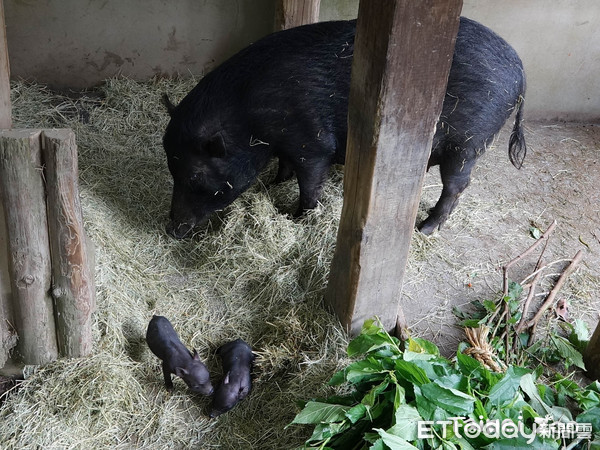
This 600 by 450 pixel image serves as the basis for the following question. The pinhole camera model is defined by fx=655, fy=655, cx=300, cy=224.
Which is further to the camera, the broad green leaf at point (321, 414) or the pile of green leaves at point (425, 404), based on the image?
the broad green leaf at point (321, 414)

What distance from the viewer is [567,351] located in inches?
148

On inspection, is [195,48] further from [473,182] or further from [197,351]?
[197,351]

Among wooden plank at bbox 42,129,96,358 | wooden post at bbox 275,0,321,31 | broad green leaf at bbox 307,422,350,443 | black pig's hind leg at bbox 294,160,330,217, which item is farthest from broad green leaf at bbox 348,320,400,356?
wooden post at bbox 275,0,321,31

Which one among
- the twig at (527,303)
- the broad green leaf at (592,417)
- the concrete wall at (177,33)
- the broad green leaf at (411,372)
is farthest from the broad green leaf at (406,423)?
the concrete wall at (177,33)

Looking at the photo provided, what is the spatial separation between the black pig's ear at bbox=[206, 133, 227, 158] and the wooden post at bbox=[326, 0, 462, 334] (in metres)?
1.24

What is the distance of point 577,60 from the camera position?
21.4 feet

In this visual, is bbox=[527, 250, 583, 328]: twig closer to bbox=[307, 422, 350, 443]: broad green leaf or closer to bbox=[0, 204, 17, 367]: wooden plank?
bbox=[307, 422, 350, 443]: broad green leaf

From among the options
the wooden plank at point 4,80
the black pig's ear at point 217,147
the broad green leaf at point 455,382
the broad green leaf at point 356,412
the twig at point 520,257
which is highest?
the wooden plank at point 4,80

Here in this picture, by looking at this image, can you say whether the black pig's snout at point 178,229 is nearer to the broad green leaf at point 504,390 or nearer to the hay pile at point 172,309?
the hay pile at point 172,309

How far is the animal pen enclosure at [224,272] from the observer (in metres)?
3.46

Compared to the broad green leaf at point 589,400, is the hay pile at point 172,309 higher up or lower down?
lower down

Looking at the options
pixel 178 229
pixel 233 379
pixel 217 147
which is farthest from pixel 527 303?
pixel 178 229

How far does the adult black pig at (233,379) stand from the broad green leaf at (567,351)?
1.77 metres

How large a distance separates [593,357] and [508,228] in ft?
5.04
